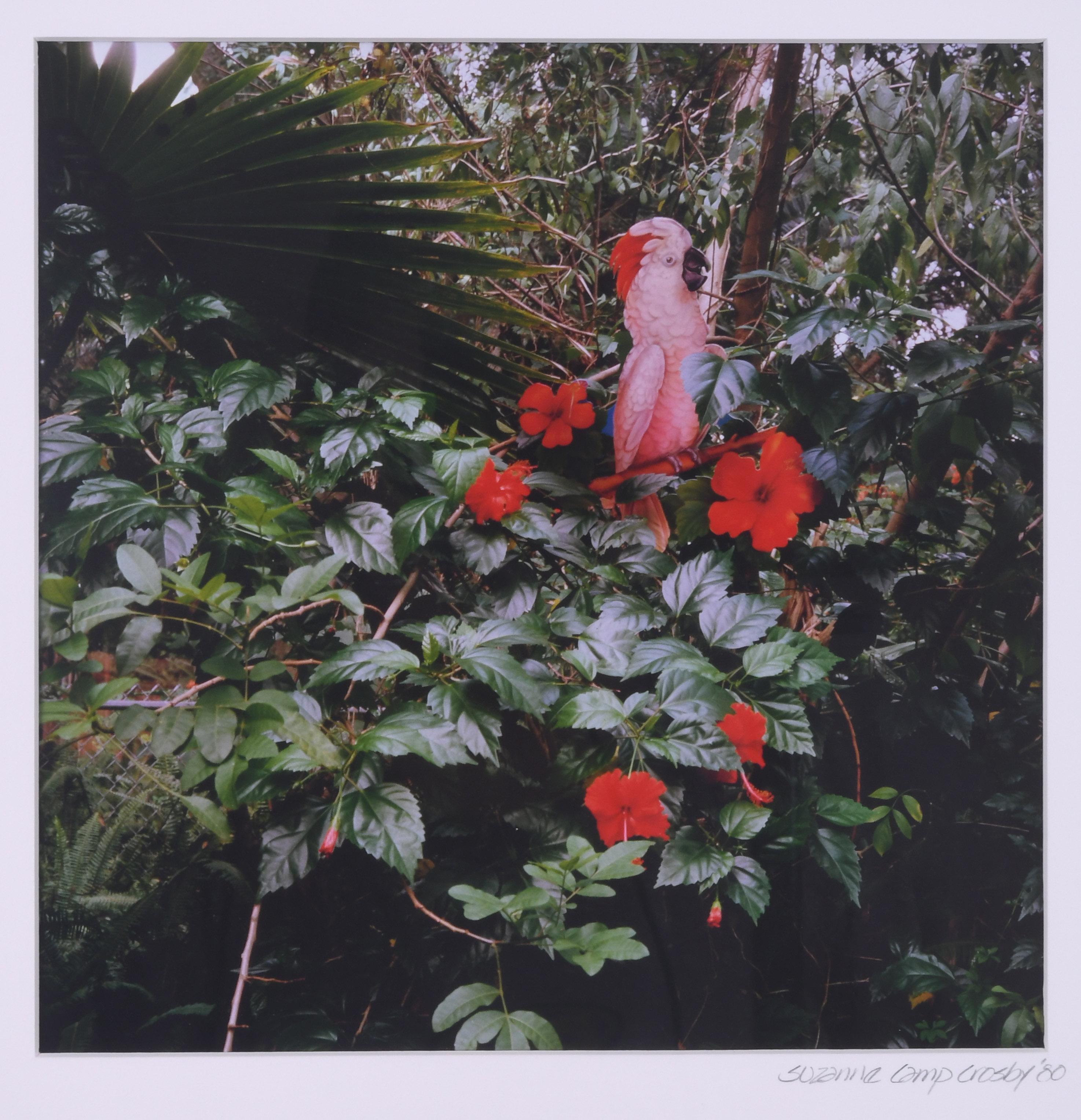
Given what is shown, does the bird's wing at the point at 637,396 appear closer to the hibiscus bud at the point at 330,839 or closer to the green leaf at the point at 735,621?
the green leaf at the point at 735,621

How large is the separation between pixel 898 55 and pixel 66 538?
3.76 ft

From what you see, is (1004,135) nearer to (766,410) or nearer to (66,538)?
(766,410)

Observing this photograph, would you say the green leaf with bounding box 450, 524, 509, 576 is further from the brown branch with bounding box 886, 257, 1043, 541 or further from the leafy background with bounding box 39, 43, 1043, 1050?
the brown branch with bounding box 886, 257, 1043, 541

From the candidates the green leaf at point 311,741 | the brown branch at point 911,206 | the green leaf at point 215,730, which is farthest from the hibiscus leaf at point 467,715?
the brown branch at point 911,206

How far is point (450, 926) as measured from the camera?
3.20ft

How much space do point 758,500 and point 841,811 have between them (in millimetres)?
379

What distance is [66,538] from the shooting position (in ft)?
3.27

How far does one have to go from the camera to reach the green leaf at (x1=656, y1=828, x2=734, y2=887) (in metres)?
0.96

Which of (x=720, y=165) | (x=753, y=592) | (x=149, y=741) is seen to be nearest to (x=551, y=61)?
(x=720, y=165)

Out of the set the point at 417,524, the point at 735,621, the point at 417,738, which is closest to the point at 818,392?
the point at 735,621

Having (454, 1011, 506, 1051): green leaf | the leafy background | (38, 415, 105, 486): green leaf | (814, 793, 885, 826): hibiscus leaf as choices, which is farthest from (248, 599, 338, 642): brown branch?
(814, 793, 885, 826): hibiscus leaf

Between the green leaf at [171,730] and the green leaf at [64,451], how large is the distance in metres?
0.31

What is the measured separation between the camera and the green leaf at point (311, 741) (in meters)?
0.91
